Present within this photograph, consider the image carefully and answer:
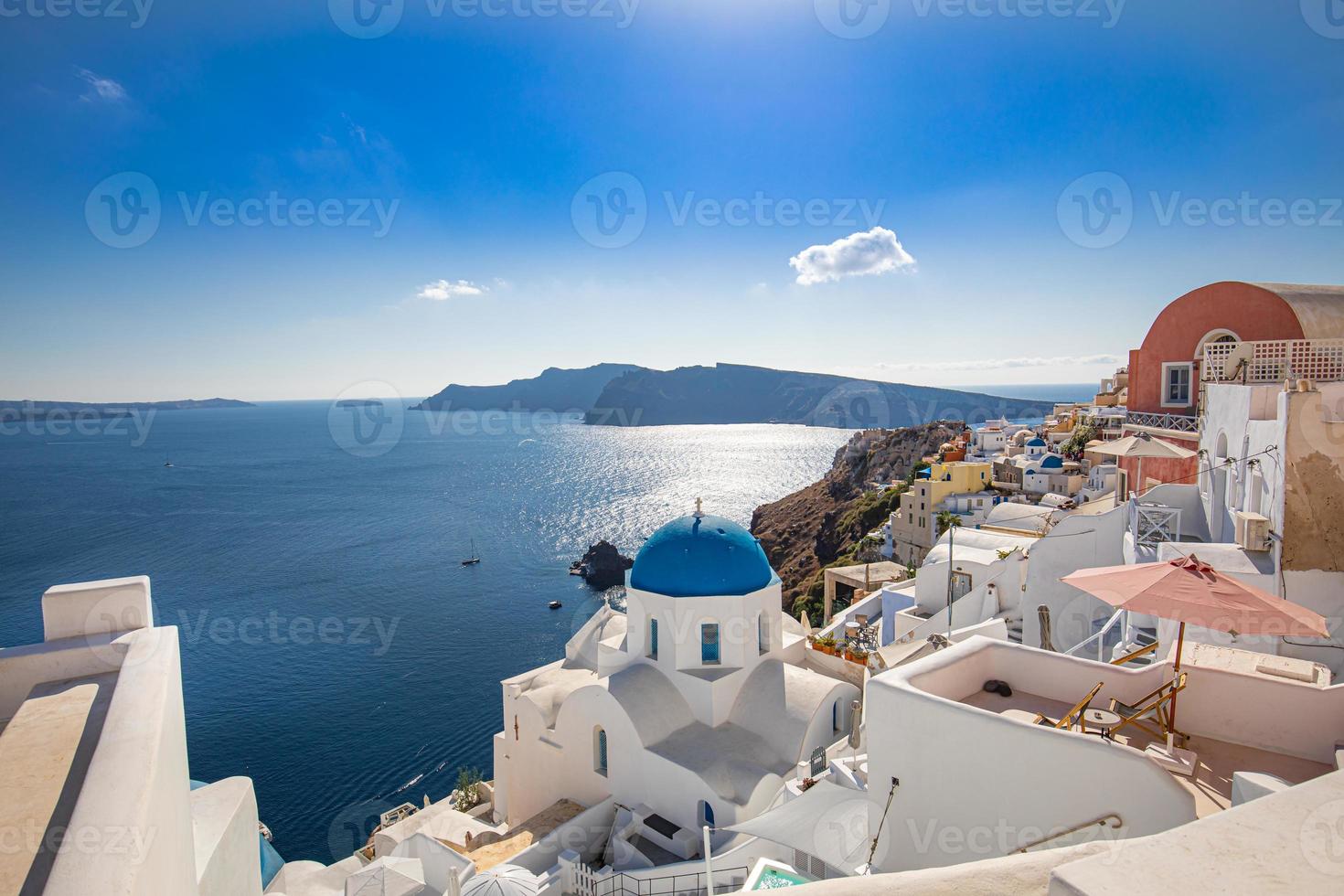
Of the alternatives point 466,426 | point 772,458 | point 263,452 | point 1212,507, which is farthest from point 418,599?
point 466,426

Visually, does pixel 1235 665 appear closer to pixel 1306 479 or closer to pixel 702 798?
pixel 1306 479

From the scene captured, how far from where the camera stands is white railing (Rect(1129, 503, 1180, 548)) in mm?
12047

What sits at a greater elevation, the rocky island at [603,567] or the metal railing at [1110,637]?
the metal railing at [1110,637]

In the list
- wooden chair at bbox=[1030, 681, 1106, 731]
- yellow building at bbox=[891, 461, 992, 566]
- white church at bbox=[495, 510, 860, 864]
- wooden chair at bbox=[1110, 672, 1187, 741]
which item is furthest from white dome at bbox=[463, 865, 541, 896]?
yellow building at bbox=[891, 461, 992, 566]

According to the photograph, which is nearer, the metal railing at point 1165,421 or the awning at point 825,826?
the awning at point 825,826

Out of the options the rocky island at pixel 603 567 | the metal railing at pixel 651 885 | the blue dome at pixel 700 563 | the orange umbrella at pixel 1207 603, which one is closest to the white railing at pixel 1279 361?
the orange umbrella at pixel 1207 603

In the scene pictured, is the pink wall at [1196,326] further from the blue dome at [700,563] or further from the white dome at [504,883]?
the white dome at [504,883]

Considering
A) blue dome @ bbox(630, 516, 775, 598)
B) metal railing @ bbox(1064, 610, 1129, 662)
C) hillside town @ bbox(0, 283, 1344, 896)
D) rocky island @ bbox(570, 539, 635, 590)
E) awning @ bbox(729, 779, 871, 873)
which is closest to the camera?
hillside town @ bbox(0, 283, 1344, 896)

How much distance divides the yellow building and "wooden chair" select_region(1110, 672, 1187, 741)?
1209 inches

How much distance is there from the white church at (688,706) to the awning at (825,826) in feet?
9.79

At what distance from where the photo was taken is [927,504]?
118ft

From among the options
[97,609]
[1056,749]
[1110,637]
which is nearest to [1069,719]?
[1056,749]

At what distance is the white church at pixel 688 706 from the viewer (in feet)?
39.2

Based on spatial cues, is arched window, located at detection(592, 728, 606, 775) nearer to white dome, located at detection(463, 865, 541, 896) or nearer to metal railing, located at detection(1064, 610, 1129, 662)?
white dome, located at detection(463, 865, 541, 896)
